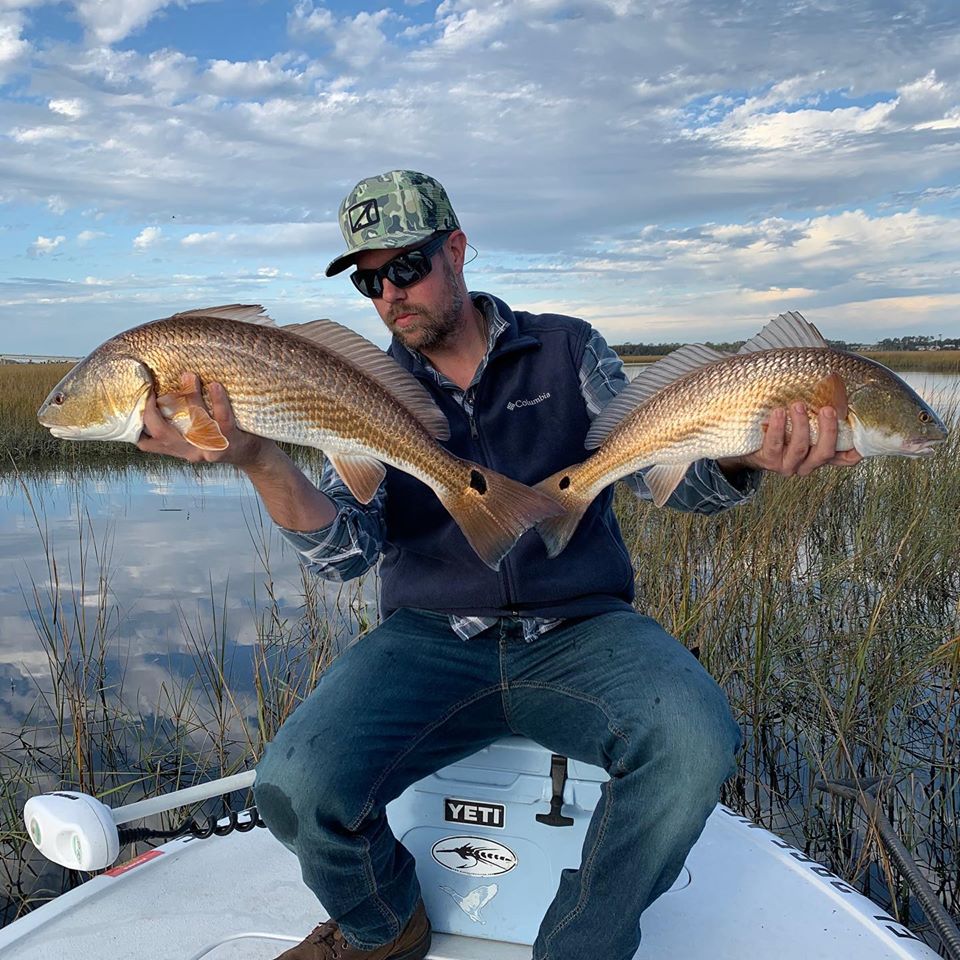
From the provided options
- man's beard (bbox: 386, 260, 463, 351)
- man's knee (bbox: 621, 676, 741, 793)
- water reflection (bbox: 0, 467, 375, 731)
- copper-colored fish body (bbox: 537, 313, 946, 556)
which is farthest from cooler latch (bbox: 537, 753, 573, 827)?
water reflection (bbox: 0, 467, 375, 731)

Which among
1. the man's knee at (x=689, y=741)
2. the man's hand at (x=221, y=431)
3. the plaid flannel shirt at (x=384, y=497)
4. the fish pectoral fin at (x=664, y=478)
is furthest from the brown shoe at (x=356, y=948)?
the fish pectoral fin at (x=664, y=478)

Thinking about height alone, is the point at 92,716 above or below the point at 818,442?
below

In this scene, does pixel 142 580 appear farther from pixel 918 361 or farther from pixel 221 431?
pixel 918 361

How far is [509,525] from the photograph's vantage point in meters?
2.57

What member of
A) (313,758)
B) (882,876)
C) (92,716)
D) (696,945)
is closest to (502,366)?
(313,758)

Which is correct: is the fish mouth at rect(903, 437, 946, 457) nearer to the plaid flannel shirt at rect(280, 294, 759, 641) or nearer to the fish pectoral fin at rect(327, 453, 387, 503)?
the plaid flannel shirt at rect(280, 294, 759, 641)

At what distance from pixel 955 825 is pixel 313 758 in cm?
307

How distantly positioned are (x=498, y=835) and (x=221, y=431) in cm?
146

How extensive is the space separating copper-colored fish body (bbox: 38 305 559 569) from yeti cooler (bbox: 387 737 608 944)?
0.70 metres

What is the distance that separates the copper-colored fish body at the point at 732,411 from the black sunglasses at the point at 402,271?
A: 2.79ft

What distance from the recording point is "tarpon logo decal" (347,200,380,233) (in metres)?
2.99

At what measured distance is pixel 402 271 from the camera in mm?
3066

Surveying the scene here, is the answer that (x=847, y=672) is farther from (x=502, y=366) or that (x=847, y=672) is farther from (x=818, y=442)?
(x=502, y=366)

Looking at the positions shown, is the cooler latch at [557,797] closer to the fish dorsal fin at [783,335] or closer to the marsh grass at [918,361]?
the fish dorsal fin at [783,335]
